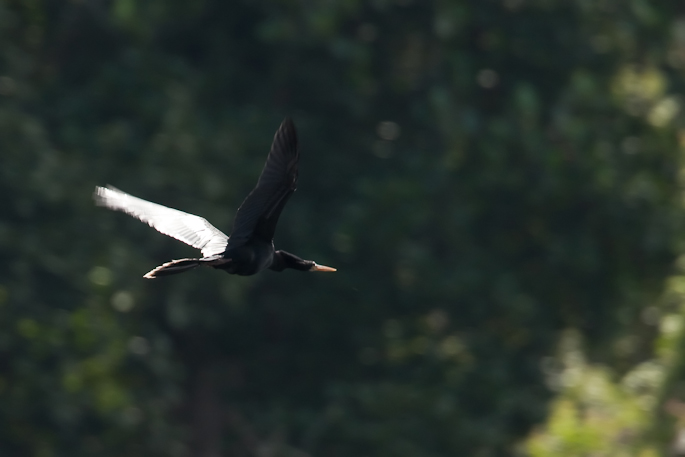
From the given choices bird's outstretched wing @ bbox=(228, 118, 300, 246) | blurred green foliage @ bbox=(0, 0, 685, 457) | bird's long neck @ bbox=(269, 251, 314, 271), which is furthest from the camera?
blurred green foliage @ bbox=(0, 0, 685, 457)

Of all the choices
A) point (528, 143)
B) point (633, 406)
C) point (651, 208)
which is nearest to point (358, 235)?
point (528, 143)

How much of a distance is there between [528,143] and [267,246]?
13.6 ft

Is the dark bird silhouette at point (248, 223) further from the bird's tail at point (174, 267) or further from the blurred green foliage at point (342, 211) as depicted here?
the blurred green foliage at point (342, 211)

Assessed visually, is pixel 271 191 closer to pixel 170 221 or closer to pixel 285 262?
pixel 285 262

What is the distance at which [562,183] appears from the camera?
8.48m

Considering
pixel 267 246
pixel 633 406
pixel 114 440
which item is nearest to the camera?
pixel 267 246

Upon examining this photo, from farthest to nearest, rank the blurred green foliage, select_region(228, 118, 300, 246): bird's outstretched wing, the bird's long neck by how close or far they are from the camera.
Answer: the blurred green foliage, the bird's long neck, select_region(228, 118, 300, 246): bird's outstretched wing

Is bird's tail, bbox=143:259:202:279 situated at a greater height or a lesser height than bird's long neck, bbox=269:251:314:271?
lesser

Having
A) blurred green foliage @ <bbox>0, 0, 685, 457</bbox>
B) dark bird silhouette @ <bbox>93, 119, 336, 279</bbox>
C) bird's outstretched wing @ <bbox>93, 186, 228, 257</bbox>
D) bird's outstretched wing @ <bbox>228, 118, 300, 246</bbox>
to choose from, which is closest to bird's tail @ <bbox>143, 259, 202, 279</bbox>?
dark bird silhouette @ <bbox>93, 119, 336, 279</bbox>

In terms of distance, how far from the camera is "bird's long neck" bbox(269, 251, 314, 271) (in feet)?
16.5

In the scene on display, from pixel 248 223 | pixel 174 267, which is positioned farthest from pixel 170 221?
pixel 174 267

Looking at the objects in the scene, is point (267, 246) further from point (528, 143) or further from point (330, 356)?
point (330, 356)

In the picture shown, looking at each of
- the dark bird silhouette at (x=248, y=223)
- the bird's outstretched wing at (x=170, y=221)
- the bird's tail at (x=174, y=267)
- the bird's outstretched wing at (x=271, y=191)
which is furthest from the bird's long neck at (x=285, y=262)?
the bird's tail at (x=174, y=267)

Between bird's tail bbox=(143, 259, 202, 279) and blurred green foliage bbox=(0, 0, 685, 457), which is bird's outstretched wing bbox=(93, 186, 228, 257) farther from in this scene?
blurred green foliage bbox=(0, 0, 685, 457)
